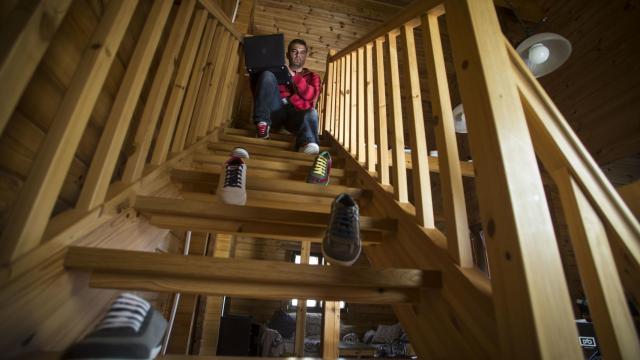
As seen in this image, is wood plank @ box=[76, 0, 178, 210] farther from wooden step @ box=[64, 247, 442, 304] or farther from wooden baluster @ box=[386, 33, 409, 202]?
wooden baluster @ box=[386, 33, 409, 202]

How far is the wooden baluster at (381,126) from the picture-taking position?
1437 mm

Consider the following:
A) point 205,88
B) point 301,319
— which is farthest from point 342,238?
point 301,319

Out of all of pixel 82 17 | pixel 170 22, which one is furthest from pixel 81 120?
pixel 170 22

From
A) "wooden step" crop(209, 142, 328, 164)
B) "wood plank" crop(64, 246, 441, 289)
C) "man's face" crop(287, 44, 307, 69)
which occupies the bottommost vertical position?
"wood plank" crop(64, 246, 441, 289)

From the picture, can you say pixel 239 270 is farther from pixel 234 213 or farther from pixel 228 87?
pixel 228 87

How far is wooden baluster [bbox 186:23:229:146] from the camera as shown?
1711 millimetres

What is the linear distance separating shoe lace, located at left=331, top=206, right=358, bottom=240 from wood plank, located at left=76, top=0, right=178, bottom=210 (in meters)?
0.65

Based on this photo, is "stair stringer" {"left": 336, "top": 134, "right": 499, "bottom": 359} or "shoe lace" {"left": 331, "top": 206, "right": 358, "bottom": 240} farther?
"shoe lace" {"left": 331, "top": 206, "right": 358, "bottom": 240}

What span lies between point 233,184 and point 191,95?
2.40ft

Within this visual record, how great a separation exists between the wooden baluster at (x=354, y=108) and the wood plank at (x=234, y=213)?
0.85 metres

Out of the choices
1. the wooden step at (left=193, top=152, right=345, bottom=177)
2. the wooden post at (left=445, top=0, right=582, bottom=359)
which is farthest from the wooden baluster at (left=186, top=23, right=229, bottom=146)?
the wooden post at (left=445, top=0, right=582, bottom=359)

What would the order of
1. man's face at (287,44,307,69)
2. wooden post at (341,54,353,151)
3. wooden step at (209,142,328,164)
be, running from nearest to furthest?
1. wooden step at (209,142,328,164)
2. wooden post at (341,54,353,151)
3. man's face at (287,44,307,69)

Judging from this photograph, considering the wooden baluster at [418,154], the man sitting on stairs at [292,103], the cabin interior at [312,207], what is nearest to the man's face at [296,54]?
the man sitting on stairs at [292,103]

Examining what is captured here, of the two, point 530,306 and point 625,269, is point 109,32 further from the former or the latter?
point 625,269
